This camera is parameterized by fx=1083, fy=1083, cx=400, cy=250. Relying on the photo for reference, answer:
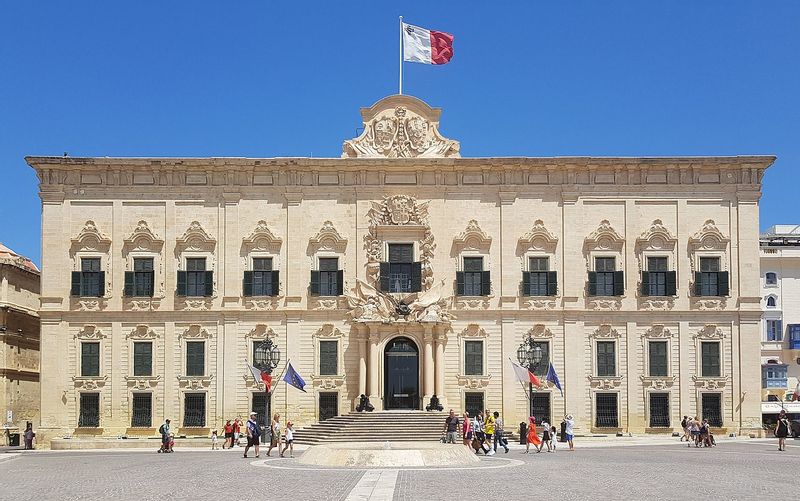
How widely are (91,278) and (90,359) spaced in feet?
12.6

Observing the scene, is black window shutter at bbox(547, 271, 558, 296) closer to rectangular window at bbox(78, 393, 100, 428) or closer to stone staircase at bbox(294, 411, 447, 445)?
stone staircase at bbox(294, 411, 447, 445)

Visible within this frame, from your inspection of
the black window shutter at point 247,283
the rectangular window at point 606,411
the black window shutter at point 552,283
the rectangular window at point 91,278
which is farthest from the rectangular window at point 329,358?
the rectangular window at point 606,411

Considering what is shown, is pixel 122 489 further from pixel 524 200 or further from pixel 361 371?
pixel 524 200

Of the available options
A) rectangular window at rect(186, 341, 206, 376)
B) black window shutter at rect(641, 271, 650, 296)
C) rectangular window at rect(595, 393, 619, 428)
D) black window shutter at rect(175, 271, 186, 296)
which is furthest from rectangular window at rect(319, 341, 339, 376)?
black window shutter at rect(641, 271, 650, 296)

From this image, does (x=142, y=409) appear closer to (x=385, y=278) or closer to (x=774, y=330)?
(x=385, y=278)

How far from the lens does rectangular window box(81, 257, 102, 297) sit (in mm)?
51719

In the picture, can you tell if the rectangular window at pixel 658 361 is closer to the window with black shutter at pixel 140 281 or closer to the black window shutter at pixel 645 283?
the black window shutter at pixel 645 283

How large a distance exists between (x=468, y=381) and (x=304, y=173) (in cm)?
1271

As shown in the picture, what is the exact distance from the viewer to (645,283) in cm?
5184

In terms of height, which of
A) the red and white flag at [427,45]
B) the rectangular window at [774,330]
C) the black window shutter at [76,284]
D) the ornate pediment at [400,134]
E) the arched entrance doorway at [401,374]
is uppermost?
the red and white flag at [427,45]

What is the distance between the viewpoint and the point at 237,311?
5166 centimetres

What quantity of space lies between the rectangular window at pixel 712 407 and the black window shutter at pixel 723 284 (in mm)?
4856

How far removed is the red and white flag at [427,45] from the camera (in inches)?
2036

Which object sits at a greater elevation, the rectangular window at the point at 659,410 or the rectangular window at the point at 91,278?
the rectangular window at the point at 91,278
